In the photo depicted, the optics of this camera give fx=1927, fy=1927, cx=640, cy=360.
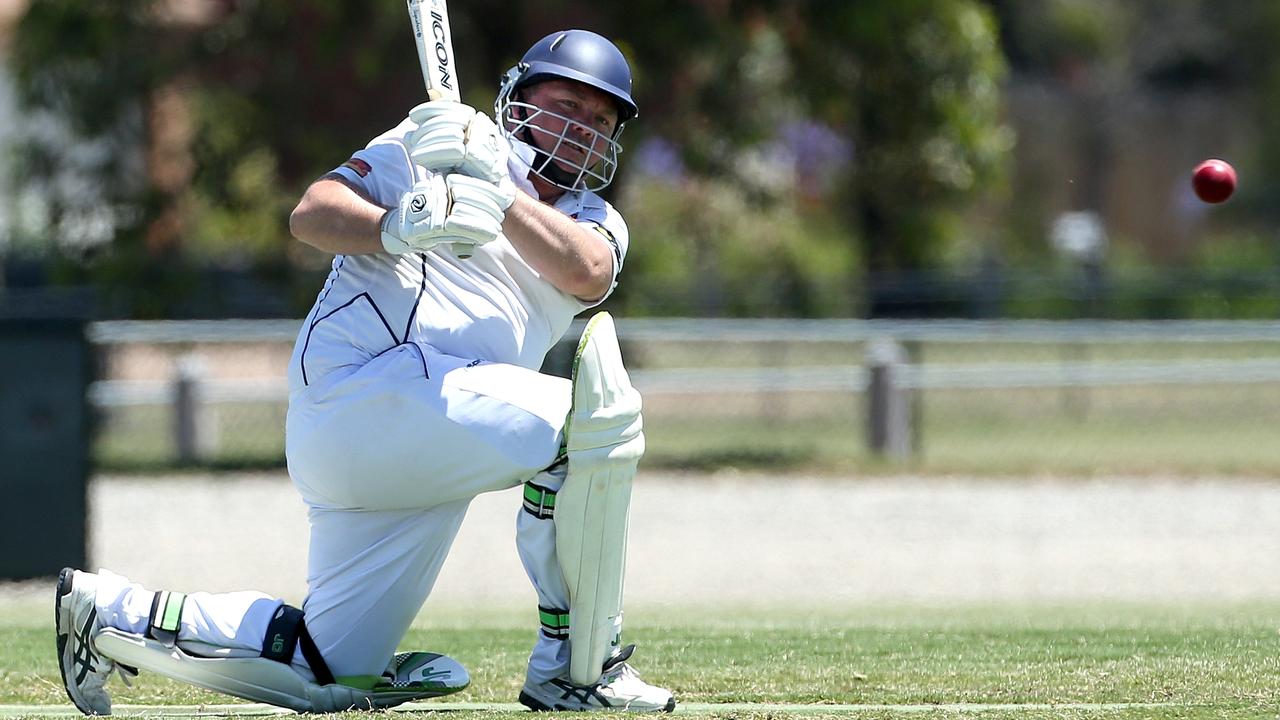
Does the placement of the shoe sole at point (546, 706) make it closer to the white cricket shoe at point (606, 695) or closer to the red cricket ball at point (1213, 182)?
the white cricket shoe at point (606, 695)

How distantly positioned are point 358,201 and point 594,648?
112cm

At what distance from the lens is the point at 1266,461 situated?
13562mm

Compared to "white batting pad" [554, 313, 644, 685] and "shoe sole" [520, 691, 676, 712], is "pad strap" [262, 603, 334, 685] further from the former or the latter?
"white batting pad" [554, 313, 644, 685]

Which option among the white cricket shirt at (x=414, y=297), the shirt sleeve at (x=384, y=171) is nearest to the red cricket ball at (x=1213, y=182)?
the white cricket shirt at (x=414, y=297)

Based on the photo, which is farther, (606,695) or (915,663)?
(915,663)

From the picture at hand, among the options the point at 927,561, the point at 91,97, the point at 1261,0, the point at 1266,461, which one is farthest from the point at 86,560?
the point at 1261,0

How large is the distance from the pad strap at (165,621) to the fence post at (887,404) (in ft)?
30.9

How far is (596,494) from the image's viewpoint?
4215mm

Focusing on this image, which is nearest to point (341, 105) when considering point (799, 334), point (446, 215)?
point (799, 334)

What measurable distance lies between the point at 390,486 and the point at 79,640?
0.78 metres

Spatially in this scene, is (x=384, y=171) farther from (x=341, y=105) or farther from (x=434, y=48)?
(x=341, y=105)

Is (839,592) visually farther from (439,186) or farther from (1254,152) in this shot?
(1254,152)

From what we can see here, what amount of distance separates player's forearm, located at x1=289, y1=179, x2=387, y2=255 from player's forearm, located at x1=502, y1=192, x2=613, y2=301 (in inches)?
11.5

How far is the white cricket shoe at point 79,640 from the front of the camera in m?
4.30
